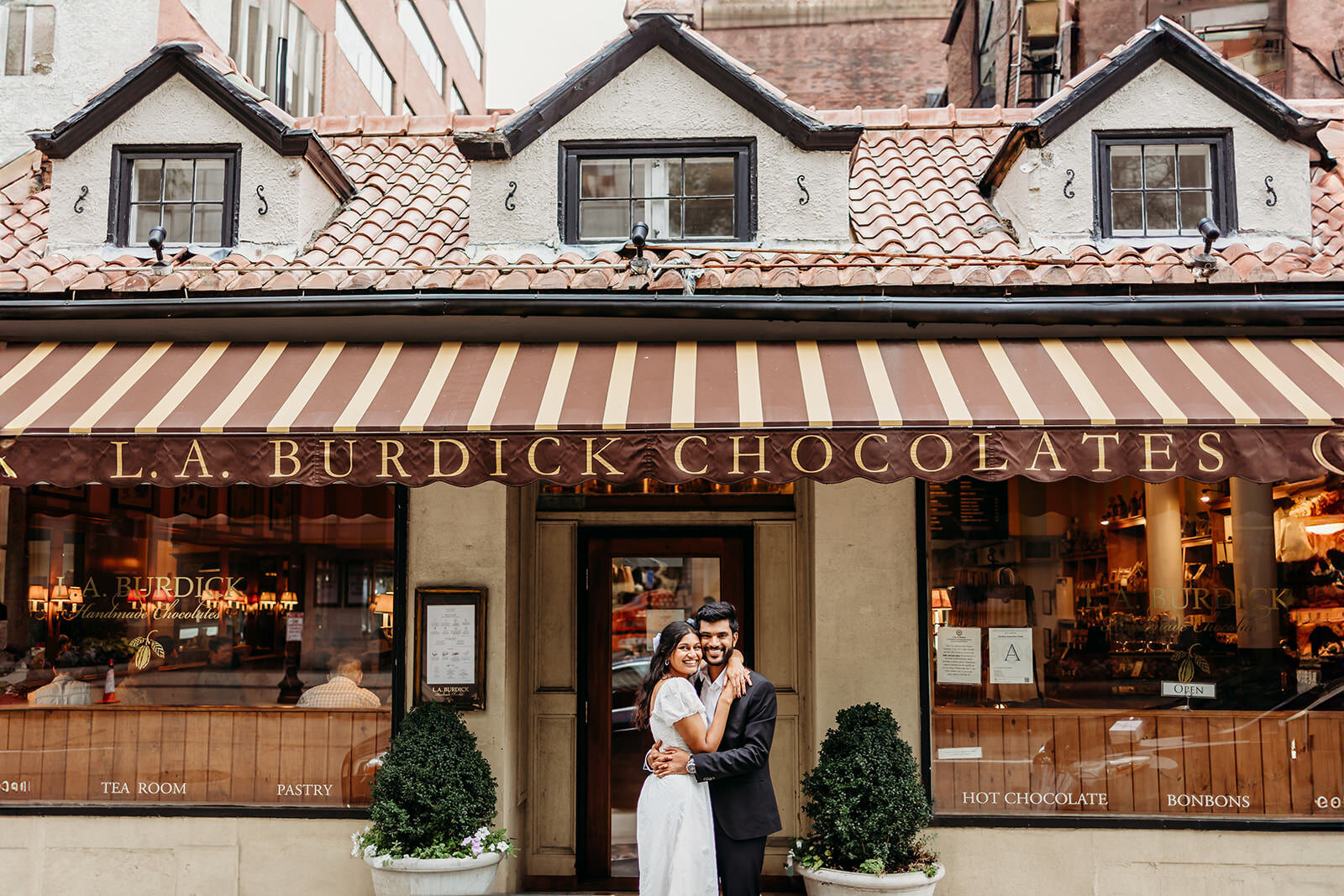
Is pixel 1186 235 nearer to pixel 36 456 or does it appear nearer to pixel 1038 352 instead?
pixel 1038 352

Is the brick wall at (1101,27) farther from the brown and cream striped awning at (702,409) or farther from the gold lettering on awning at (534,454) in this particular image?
the gold lettering on awning at (534,454)

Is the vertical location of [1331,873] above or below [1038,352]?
below

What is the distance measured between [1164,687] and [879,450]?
3176mm

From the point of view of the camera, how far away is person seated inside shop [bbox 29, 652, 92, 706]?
25.7 feet

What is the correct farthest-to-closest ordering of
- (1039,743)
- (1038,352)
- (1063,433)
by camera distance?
(1039,743), (1038,352), (1063,433)

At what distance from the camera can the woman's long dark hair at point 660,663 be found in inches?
225

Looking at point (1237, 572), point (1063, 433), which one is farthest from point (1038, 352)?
point (1237, 572)

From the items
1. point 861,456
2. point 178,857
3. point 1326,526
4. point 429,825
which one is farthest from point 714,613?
point 1326,526

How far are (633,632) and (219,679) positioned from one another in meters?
4.12

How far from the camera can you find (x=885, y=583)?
7.72m

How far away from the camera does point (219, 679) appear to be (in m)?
7.82

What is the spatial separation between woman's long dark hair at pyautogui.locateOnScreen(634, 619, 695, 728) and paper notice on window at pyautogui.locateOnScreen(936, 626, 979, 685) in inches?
104

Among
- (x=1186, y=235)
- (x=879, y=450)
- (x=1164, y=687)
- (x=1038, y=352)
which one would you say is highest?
(x=1186, y=235)

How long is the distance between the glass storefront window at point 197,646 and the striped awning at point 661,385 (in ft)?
4.05
